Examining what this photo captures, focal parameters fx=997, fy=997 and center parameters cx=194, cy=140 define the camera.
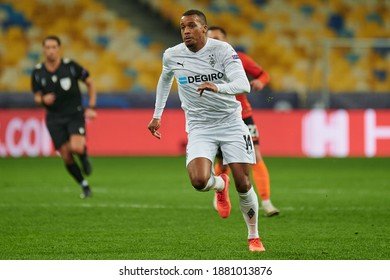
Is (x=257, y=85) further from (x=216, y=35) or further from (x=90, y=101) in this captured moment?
(x=90, y=101)

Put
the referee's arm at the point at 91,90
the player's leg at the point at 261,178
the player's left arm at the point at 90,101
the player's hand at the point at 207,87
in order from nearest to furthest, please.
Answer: the player's hand at the point at 207,87
the player's leg at the point at 261,178
the player's left arm at the point at 90,101
the referee's arm at the point at 91,90

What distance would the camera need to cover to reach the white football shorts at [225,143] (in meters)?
8.26

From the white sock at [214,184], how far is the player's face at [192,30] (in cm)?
115

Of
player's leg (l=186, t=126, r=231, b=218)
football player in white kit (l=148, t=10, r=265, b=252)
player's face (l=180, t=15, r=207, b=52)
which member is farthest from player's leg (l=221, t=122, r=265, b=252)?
player's face (l=180, t=15, r=207, b=52)

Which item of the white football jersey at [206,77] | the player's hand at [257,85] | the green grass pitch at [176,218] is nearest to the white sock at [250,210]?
the green grass pitch at [176,218]

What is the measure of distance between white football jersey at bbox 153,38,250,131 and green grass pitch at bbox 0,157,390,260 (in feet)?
3.64

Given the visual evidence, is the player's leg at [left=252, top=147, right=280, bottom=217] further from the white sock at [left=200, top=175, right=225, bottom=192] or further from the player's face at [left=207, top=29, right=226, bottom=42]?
the white sock at [left=200, top=175, right=225, bottom=192]

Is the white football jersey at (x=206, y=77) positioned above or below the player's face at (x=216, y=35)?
below

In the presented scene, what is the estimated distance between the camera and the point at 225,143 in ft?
27.3

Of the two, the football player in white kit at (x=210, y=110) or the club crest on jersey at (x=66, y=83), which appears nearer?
the football player in white kit at (x=210, y=110)

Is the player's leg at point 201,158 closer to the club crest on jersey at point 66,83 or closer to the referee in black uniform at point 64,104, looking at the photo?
the referee in black uniform at point 64,104

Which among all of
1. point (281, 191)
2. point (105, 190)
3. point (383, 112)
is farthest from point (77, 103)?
point (383, 112)

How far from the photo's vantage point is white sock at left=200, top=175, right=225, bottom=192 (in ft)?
27.6

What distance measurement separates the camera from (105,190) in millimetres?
14242
